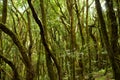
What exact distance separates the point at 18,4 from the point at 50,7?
2.42m

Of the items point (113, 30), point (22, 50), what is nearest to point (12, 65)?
point (22, 50)

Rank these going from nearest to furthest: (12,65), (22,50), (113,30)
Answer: (22,50), (12,65), (113,30)

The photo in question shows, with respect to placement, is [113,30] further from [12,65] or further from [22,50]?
[12,65]

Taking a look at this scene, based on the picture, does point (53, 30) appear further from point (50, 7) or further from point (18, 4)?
point (18, 4)

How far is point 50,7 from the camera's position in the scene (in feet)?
56.3

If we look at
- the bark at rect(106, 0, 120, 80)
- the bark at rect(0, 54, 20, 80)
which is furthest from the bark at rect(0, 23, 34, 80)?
the bark at rect(106, 0, 120, 80)

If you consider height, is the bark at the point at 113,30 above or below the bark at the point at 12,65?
above

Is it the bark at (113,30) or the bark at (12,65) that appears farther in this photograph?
the bark at (113,30)

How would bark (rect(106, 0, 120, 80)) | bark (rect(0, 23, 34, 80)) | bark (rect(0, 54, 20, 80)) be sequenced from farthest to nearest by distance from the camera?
1. bark (rect(106, 0, 120, 80))
2. bark (rect(0, 54, 20, 80))
3. bark (rect(0, 23, 34, 80))

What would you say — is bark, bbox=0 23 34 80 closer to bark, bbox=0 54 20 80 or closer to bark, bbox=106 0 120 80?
bark, bbox=0 54 20 80

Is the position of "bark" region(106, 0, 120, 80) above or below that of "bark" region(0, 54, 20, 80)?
→ above

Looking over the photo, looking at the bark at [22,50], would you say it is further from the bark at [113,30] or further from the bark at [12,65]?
the bark at [113,30]

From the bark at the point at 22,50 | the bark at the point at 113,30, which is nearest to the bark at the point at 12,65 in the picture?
the bark at the point at 22,50

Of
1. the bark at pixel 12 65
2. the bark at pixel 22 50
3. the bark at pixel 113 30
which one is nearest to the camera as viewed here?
the bark at pixel 22 50
